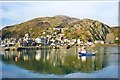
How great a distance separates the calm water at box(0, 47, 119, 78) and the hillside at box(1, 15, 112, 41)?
213 millimetres

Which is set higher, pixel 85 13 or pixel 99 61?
pixel 85 13

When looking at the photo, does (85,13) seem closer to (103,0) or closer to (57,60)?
(103,0)

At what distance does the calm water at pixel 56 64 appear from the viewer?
3834 millimetres

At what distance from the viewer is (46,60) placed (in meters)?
3.86

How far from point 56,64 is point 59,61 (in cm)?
6

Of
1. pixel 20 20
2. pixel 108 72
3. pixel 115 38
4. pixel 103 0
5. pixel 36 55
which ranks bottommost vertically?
pixel 108 72

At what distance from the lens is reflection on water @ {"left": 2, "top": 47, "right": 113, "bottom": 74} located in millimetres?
3852

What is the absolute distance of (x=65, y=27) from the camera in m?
3.94

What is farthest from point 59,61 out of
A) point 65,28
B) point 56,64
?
point 65,28

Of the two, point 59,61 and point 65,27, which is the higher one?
point 65,27

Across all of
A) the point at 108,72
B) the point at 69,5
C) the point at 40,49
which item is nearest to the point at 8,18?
the point at 40,49

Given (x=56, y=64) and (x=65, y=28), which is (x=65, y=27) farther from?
(x=56, y=64)

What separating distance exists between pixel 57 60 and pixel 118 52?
86 centimetres

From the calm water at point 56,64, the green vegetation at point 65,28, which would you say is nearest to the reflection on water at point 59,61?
the calm water at point 56,64
